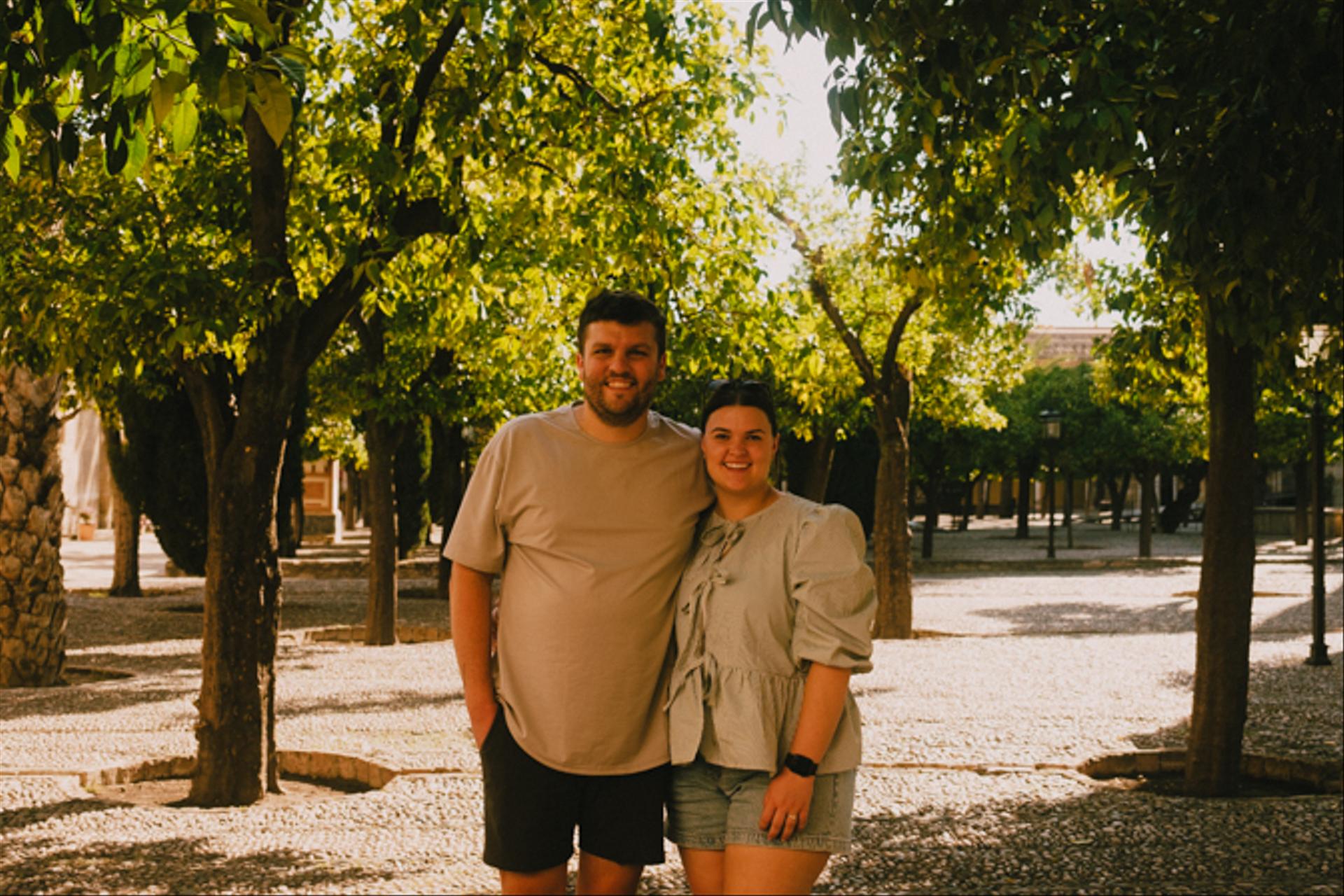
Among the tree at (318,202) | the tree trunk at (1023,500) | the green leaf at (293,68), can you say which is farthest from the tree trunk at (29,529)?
the tree trunk at (1023,500)

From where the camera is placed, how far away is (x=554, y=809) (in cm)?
339

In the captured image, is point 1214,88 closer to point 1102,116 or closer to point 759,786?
point 1102,116

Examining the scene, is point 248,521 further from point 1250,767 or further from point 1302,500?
point 1302,500

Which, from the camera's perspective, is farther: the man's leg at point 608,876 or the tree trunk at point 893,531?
the tree trunk at point 893,531

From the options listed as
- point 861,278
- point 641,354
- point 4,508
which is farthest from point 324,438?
point 641,354

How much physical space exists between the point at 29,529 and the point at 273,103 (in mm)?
9720

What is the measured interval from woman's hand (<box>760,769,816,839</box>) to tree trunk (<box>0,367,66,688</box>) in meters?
9.68

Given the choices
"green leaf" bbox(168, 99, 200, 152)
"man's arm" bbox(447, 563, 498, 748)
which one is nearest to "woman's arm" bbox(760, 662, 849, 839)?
"man's arm" bbox(447, 563, 498, 748)

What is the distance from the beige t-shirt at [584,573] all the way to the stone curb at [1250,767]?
A: 589 centimetres

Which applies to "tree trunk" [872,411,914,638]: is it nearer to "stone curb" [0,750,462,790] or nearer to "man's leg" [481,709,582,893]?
"stone curb" [0,750,462,790]

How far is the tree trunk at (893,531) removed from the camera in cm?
1578

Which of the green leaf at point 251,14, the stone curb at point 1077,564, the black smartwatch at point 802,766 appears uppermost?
the green leaf at point 251,14

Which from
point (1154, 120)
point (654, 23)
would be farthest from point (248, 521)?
point (1154, 120)

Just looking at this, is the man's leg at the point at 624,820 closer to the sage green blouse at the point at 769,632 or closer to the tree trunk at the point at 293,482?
the sage green blouse at the point at 769,632
